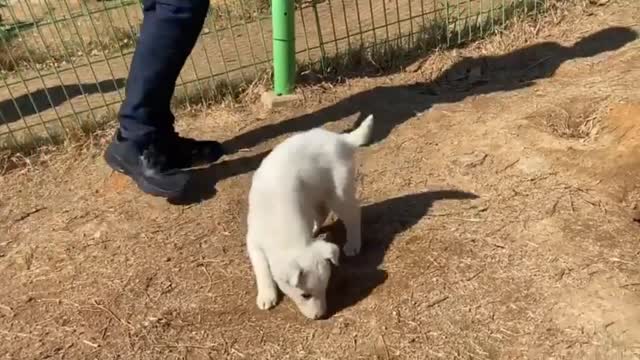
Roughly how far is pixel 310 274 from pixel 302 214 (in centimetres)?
29

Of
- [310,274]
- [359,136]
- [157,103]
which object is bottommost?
[310,274]

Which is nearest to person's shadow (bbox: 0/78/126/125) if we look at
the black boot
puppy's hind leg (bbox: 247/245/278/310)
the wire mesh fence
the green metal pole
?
the wire mesh fence

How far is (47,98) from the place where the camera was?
17.0 ft

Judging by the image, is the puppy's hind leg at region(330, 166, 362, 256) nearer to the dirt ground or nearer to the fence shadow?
the dirt ground

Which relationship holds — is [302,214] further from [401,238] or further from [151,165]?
[151,165]

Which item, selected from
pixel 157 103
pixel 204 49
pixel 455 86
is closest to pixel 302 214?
pixel 157 103

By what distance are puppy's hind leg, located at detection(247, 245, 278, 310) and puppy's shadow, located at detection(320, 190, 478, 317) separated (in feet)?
0.78

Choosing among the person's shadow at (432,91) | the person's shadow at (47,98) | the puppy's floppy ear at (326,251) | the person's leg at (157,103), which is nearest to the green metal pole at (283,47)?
the person's shadow at (432,91)

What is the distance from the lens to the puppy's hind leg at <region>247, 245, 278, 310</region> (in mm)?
3000

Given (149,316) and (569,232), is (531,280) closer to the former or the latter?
(569,232)

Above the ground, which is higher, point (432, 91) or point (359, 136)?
point (359, 136)

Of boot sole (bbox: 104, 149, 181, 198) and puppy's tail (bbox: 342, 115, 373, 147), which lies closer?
puppy's tail (bbox: 342, 115, 373, 147)

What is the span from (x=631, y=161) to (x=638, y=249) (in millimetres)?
664

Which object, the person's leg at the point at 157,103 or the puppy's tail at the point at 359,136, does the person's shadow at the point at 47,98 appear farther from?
the puppy's tail at the point at 359,136
